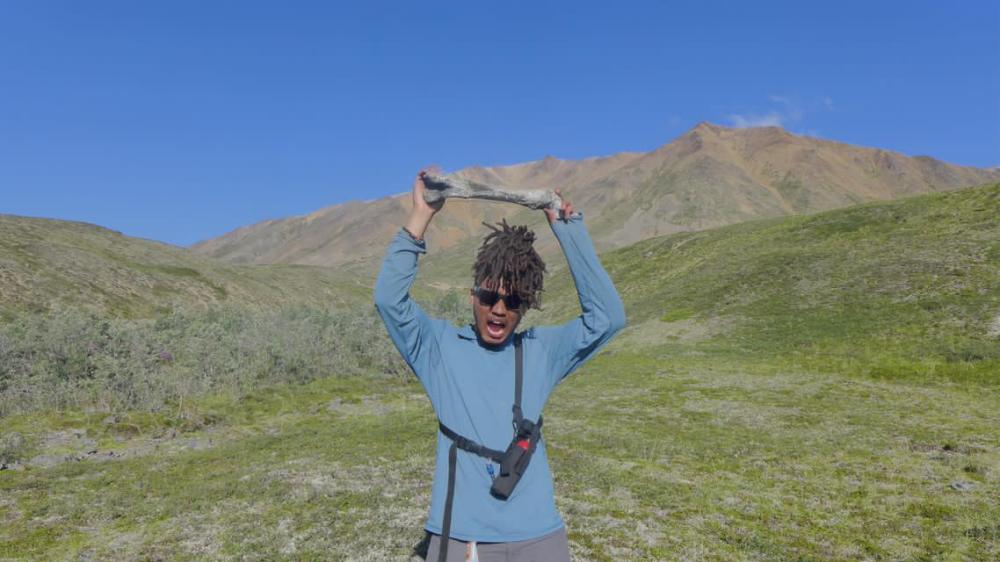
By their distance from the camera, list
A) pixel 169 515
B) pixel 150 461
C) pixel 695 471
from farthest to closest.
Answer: pixel 150 461 → pixel 695 471 → pixel 169 515

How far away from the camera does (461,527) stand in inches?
143

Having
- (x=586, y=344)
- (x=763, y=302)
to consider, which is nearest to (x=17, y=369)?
(x=586, y=344)

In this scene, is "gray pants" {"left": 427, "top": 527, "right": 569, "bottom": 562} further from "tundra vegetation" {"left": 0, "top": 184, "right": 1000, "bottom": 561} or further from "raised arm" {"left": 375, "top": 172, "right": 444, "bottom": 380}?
"tundra vegetation" {"left": 0, "top": 184, "right": 1000, "bottom": 561}

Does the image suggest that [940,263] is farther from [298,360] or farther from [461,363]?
[461,363]

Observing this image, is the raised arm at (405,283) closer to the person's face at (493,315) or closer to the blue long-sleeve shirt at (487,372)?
the blue long-sleeve shirt at (487,372)

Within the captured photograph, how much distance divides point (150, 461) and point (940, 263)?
52062 mm

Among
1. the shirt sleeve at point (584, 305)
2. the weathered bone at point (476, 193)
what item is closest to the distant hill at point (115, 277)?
the weathered bone at point (476, 193)

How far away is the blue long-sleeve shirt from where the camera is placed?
3.67m

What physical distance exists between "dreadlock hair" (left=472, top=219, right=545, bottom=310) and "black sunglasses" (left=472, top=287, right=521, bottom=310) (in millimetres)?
44

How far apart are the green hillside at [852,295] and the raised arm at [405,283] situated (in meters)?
31.2

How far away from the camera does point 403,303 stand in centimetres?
376

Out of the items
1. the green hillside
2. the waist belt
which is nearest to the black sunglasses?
the waist belt

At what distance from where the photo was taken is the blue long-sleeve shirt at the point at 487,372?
3.67 meters

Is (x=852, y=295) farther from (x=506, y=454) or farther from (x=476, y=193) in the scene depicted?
(x=506, y=454)
